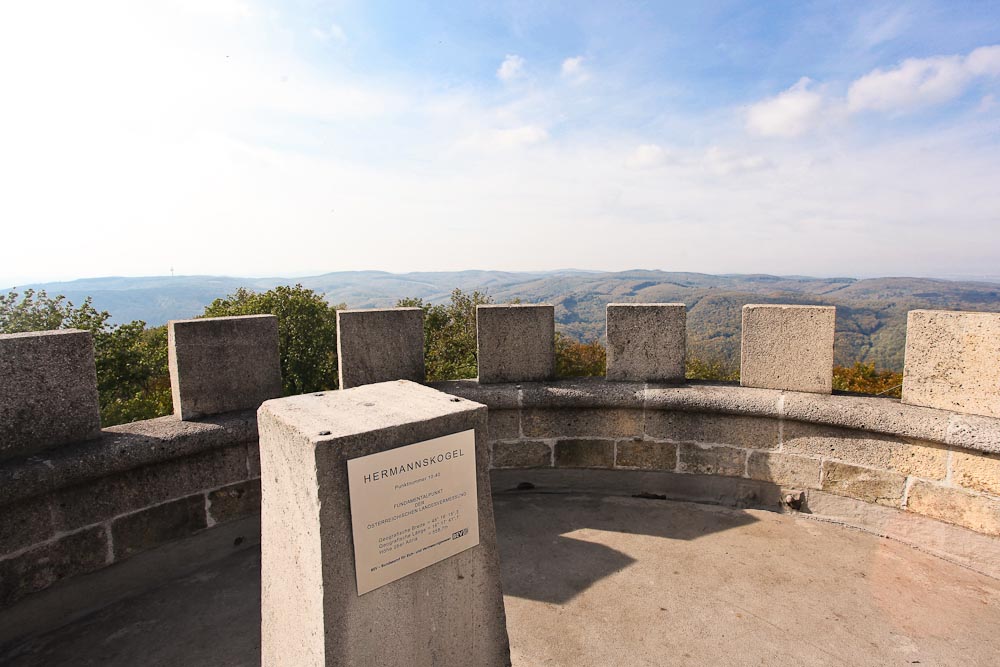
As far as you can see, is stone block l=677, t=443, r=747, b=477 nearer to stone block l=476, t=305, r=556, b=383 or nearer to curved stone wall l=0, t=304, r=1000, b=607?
curved stone wall l=0, t=304, r=1000, b=607

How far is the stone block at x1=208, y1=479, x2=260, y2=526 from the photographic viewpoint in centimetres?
329

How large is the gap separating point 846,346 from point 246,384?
12334 cm

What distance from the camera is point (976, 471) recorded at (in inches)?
120

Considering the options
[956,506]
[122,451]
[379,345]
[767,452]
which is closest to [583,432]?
[767,452]

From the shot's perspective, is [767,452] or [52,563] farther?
[767,452]

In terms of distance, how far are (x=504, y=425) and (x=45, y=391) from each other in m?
2.75

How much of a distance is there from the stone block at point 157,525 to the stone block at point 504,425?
6.42ft

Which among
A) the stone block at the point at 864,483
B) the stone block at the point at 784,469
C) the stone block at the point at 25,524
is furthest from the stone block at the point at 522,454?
the stone block at the point at 25,524

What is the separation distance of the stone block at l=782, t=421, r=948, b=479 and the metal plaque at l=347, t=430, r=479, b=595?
266cm

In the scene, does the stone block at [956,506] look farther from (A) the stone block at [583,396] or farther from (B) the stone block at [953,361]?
(A) the stone block at [583,396]

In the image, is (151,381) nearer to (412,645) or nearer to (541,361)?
(541,361)

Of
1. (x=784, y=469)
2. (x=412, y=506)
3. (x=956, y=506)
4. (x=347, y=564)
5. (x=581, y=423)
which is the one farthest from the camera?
(x=581, y=423)

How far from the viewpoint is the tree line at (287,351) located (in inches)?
384

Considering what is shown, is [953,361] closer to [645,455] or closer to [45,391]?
[645,455]
